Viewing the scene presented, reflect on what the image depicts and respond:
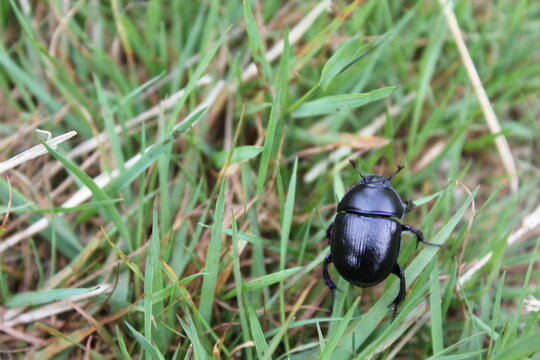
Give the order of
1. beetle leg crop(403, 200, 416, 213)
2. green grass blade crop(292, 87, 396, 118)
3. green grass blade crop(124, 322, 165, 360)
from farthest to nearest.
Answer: beetle leg crop(403, 200, 416, 213), green grass blade crop(292, 87, 396, 118), green grass blade crop(124, 322, 165, 360)

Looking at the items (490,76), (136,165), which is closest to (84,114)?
(136,165)

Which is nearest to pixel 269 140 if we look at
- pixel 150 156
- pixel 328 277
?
pixel 150 156

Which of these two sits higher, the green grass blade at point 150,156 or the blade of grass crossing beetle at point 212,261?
the green grass blade at point 150,156

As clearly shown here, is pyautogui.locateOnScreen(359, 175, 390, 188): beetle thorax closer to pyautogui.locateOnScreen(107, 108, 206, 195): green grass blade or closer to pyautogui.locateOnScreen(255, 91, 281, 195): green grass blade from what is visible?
pyautogui.locateOnScreen(255, 91, 281, 195): green grass blade

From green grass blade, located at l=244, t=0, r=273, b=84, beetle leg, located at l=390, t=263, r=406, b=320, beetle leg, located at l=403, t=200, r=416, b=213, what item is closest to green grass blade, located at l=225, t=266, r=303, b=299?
beetle leg, located at l=390, t=263, r=406, b=320

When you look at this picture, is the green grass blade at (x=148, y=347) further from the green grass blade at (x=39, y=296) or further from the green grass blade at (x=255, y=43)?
the green grass blade at (x=255, y=43)

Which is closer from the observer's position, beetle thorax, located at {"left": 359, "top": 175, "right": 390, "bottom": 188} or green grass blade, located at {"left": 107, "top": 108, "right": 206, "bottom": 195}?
green grass blade, located at {"left": 107, "top": 108, "right": 206, "bottom": 195}

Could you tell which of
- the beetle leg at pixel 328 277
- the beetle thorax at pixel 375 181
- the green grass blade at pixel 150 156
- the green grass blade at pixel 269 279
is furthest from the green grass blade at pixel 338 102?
the green grass blade at pixel 269 279
